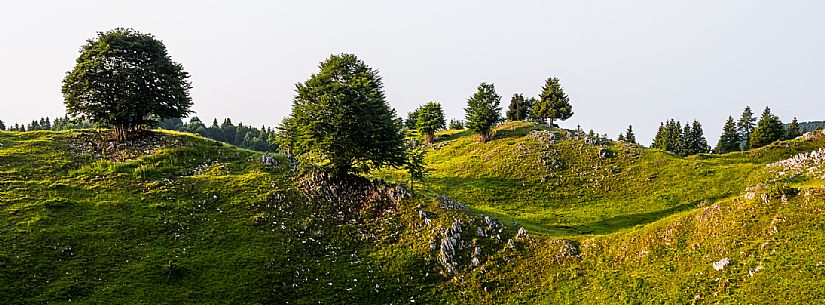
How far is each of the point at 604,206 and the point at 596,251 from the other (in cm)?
2487

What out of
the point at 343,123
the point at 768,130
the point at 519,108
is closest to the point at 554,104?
the point at 519,108

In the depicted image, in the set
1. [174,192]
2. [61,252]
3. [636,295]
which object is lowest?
[636,295]

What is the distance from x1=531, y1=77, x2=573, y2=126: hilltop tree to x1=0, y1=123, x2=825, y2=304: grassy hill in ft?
182

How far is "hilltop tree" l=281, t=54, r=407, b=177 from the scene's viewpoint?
47.3 m

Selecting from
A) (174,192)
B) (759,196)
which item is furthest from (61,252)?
(759,196)

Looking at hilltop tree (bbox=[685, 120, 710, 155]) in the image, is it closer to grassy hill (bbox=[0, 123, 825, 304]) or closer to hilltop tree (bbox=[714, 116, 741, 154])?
hilltop tree (bbox=[714, 116, 741, 154])

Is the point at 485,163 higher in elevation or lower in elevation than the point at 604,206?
higher

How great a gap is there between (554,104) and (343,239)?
85.5 meters

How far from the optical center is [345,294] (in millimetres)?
34438

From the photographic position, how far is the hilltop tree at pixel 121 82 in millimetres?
58688

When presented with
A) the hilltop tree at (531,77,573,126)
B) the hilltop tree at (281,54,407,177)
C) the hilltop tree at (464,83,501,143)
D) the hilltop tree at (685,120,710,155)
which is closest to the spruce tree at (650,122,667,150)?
the hilltop tree at (685,120,710,155)

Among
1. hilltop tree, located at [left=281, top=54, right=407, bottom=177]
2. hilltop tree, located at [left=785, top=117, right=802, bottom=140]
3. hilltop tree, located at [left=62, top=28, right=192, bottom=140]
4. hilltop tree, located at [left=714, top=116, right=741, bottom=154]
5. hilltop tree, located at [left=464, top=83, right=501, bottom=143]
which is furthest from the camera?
hilltop tree, located at [left=714, top=116, right=741, bottom=154]

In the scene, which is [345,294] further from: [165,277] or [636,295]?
[636,295]

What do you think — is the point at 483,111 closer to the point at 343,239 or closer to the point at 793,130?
the point at 343,239
